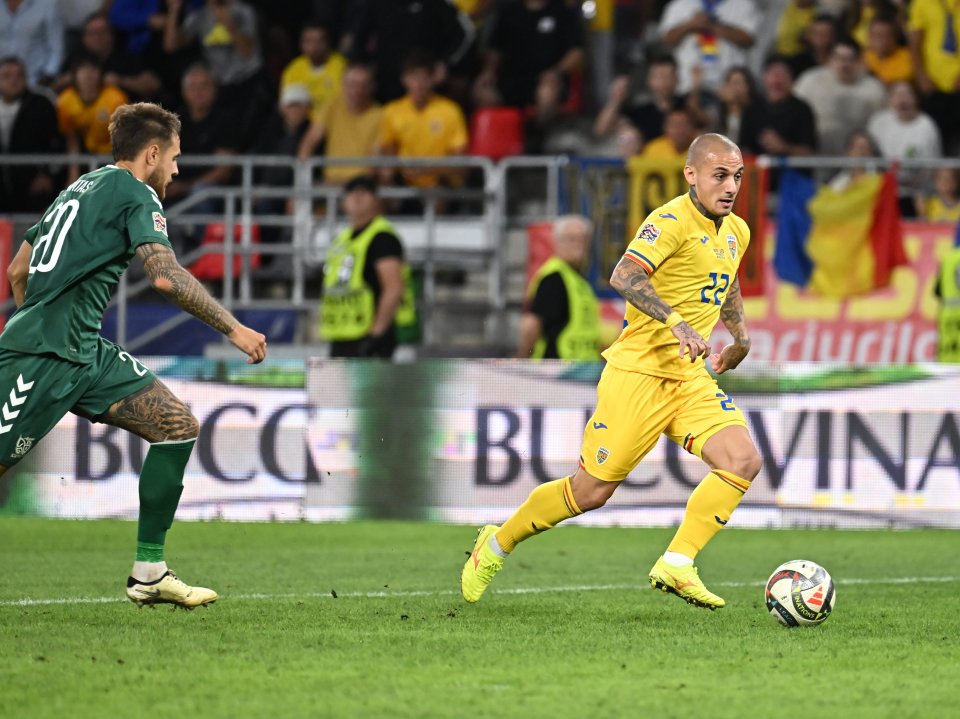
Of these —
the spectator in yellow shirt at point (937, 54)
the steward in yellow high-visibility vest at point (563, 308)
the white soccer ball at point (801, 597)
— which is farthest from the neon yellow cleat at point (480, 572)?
the spectator in yellow shirt at point (937, 54)

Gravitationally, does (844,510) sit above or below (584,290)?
below

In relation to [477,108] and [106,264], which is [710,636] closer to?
[106,264]

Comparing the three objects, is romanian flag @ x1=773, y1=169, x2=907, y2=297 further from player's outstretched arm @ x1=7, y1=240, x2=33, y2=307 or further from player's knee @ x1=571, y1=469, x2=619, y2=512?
player's outstretched arm @ x1=7, y1=240, x2=33, y2=307

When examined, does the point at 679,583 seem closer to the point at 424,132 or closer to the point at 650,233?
the point at 650,233

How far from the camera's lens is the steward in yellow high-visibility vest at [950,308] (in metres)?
13.7

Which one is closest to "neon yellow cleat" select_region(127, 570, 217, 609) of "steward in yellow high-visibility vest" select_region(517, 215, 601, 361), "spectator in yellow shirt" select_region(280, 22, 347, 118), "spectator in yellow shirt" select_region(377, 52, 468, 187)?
"steward in yellow high-visibility vest" select_region(517, 215, 601, 361)

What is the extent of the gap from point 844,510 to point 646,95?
6749 millimetres

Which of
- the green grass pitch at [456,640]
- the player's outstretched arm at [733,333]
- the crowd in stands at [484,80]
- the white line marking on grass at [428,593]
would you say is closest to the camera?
the green grass pitch at [456,640]

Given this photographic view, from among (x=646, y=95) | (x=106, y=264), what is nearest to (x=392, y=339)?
(x=646, y=95)

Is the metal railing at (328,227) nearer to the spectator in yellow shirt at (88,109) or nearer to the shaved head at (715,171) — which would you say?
the spectator in yellow shirt at (88,109)

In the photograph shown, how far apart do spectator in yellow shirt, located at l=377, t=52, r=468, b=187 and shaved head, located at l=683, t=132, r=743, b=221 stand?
8.78 m

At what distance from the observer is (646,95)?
1755cm

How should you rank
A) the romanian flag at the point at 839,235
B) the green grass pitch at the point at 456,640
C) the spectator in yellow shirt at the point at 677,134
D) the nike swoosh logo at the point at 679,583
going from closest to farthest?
the green grass pitch at the point at 456,640 → the nike swoosh logo at the point at 679,583 → the romanian flag at the point at 839,235 → the spectator in yellow shirt at the point at 677,134

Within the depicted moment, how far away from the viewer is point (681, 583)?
7168 millimetres
